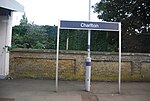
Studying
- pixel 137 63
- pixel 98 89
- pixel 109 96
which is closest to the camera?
pixel 109 96

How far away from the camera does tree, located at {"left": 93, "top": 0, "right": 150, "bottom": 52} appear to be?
19.3m

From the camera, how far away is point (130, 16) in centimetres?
2086

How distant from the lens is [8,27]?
15055 millimetres

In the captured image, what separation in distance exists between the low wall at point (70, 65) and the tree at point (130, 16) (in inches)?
122

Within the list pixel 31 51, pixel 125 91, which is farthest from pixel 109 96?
pixel 31 51

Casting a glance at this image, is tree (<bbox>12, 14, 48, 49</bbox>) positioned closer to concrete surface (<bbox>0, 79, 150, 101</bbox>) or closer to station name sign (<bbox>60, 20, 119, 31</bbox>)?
concrete surface (<bbox>0, 79, 150, 101</bbox>)

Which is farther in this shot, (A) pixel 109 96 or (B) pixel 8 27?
(B) pixel 8 27

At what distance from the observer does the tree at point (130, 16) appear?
1933cm

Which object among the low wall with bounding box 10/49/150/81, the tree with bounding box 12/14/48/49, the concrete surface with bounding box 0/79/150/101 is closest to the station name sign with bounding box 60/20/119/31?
the concrete surface with bounding box 0/79/150/101

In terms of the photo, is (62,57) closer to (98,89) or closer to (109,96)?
(98,89)

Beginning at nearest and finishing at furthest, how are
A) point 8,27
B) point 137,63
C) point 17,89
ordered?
1. point 17,89
2. point 8,27
3. point 137,63

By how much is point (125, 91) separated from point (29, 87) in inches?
150

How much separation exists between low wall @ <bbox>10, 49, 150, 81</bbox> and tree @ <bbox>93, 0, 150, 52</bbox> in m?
3.11

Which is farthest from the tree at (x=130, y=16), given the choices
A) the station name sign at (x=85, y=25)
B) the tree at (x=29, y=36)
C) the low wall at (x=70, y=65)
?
the station name sign at (x=85, y=25)
